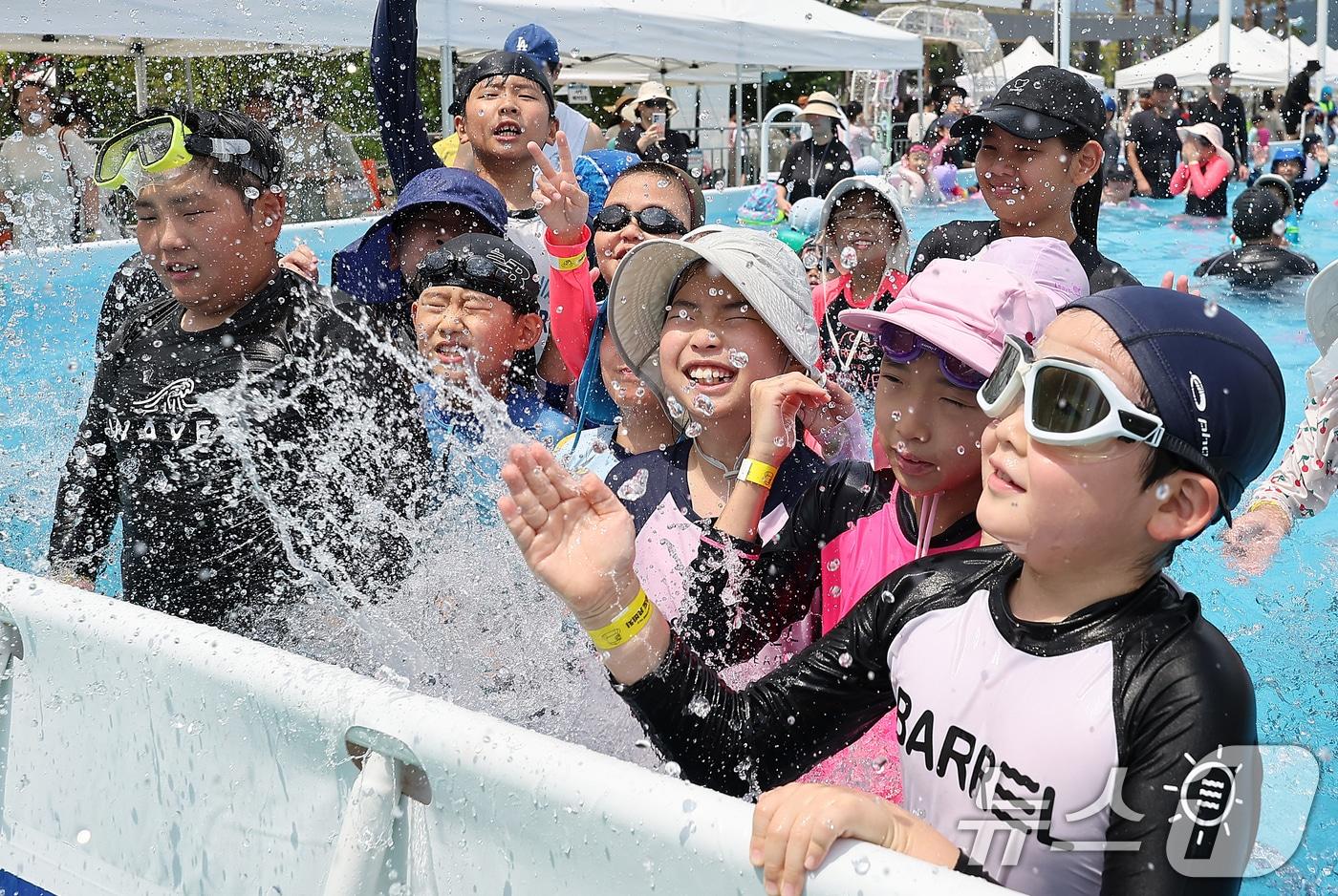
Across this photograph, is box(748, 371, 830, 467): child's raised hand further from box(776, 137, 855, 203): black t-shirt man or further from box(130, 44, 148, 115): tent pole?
box(130, 44, 148, 115): tent pole

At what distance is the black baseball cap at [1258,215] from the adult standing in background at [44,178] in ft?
29.9

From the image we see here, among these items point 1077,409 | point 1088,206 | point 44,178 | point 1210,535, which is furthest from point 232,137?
point 44,178

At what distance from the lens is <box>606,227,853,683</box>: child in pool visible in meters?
2.44

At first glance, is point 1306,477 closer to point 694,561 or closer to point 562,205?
point 694,561

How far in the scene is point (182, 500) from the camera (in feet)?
9.02

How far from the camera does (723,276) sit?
101 inches

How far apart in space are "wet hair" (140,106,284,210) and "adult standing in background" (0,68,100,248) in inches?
296

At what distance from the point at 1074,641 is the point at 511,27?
10520mm

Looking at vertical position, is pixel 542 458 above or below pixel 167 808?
above

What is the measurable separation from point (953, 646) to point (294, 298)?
1.89 m

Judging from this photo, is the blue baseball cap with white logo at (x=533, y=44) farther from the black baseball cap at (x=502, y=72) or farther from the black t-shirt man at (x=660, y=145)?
the black t-shirt man at (x=660, y=145)

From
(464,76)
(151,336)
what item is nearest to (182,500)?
(151,336)

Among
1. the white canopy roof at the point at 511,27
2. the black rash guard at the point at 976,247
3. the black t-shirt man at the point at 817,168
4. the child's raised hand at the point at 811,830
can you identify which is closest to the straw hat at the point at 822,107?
the black t-shirt man at the point at 817,168

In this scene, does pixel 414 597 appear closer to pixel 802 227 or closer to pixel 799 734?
pixel 799 734
